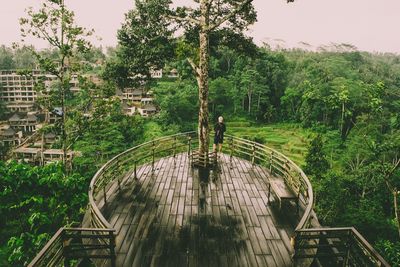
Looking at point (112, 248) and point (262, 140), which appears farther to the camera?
point (262, 140)

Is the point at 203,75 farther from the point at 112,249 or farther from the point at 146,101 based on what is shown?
the point at 146,101

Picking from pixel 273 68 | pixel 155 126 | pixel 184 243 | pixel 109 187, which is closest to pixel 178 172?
pixel 109 187

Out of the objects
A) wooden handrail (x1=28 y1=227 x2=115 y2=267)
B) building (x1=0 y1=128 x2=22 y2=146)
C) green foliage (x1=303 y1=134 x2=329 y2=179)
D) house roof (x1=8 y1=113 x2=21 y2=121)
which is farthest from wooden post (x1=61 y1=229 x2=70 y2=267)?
house roof (x1=8 y1=113 x2=21 y2=121)

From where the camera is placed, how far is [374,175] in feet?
99.0

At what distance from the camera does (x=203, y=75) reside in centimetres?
1114

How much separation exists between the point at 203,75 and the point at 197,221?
5766mm

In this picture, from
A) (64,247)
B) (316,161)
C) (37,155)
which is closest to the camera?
(64,247)

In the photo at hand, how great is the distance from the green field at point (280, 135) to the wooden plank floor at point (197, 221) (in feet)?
110

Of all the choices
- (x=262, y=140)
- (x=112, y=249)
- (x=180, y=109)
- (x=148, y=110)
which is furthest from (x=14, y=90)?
(x=112, y=249)

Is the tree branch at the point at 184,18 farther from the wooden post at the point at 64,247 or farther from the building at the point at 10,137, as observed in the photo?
the building at the point at 10,137

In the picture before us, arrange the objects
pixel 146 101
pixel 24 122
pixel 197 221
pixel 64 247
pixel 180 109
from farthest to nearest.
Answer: pixel 24 122 → pixel 146 101 → pixel 180 109 → pixel 197 221 → pixel 64 247

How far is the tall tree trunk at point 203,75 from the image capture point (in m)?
10.8

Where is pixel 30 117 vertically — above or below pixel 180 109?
below

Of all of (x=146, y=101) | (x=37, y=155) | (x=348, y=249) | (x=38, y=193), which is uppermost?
(x=146, y=101)
